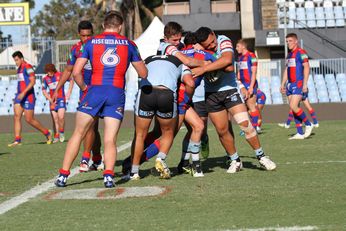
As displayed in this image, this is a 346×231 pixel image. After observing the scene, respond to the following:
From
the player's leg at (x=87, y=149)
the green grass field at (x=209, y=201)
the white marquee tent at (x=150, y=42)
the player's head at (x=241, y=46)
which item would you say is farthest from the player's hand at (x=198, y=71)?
the white marquee tent at (x=150, y=42)

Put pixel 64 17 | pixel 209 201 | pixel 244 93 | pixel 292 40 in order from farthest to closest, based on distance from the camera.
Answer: pixel 64 17
pixel 244 93
pixel 292 40
pixel 209 201

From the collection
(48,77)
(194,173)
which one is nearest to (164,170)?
(194,173)

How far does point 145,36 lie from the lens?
36.0m

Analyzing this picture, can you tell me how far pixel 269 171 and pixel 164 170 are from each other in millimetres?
1523

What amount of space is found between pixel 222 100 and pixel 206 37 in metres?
0.85

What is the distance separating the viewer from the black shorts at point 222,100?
451 inches

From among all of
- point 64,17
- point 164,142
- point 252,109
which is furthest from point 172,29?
point 64,17

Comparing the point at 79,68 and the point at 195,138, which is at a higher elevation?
the point at 79,68

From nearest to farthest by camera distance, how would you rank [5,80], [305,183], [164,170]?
[305,183] → [164,170] → [5,80]

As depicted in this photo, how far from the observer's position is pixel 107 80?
10062 millimetres

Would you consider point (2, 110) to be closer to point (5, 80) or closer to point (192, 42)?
point (5, 80)

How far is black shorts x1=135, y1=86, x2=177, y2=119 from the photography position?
A: 1056 cm

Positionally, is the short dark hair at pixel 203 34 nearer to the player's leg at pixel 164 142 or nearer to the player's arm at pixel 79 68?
the player's leg at pixel 164 142

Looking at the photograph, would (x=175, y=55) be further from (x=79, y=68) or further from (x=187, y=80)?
(x=79, y=68)
